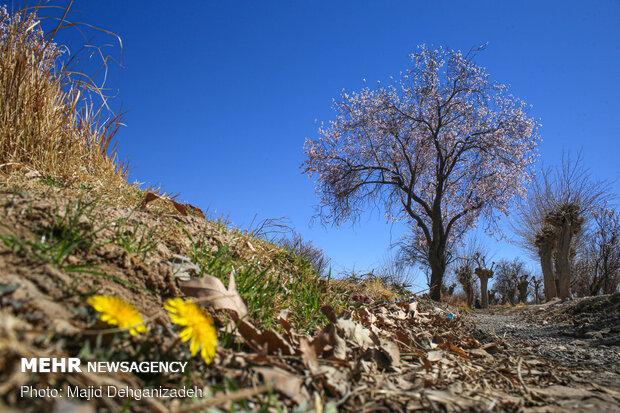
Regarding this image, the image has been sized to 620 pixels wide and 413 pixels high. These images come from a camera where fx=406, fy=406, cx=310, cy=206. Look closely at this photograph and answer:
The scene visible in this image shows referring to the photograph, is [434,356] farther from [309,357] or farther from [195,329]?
[195,329]

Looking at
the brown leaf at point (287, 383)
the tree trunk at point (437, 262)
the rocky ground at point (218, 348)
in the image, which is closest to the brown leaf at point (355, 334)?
the rocky ground at point (218, 348)

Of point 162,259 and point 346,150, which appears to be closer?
point 162,259

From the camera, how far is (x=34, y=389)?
2.97ft

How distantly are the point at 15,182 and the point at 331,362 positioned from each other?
220 cm

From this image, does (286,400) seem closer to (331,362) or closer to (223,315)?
(331,362)

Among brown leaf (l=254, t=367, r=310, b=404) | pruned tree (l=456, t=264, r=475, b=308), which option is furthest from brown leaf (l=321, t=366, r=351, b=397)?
pruned tree (l=456, t=264, r=475, b=308)

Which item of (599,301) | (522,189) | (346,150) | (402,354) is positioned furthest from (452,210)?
(402,354)

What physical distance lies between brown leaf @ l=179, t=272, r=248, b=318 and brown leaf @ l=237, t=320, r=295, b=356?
79 millimetres

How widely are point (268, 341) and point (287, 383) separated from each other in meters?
0.32

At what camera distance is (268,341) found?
154 centimetres

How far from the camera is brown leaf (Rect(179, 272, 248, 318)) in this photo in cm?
166

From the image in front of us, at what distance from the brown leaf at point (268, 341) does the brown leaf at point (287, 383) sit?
20cm

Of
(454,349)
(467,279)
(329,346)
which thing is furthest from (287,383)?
(467,279)

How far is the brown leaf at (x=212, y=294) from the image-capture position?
166 cm
